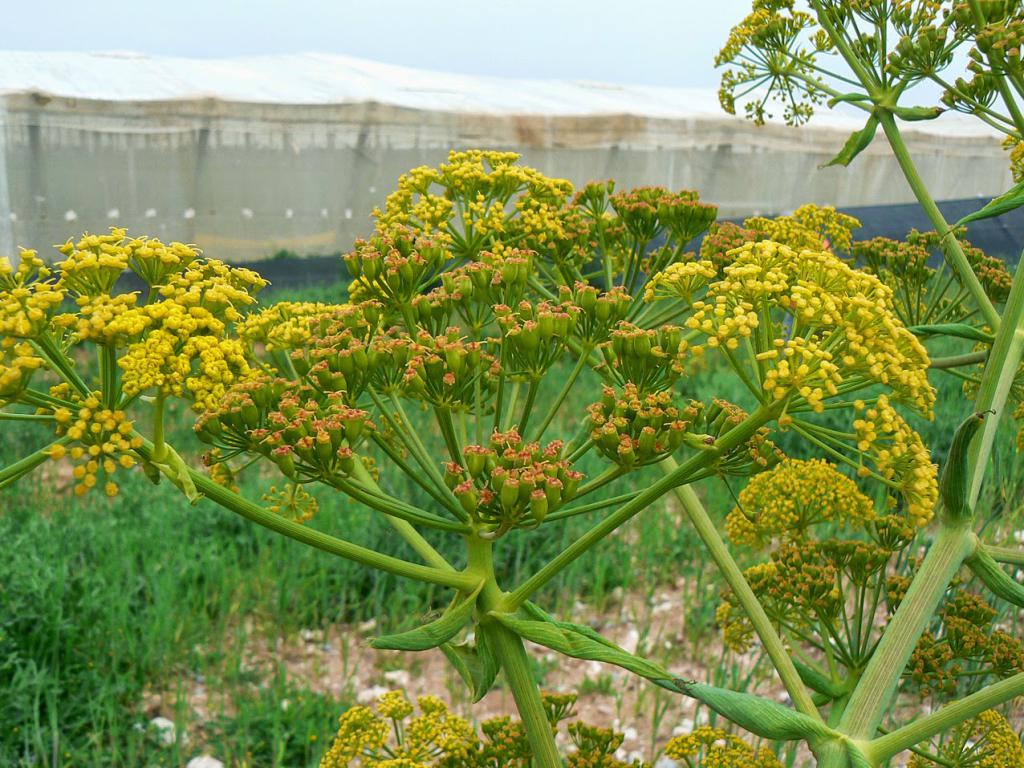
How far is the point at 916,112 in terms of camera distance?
1.76 m

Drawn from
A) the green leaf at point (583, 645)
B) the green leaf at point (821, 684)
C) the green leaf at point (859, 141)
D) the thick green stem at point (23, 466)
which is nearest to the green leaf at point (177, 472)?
the thick green stem at point (23, 466)

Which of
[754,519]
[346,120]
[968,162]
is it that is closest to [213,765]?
[754,519]

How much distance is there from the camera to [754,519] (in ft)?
6.68

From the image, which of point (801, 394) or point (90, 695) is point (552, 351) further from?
point (90, 695)

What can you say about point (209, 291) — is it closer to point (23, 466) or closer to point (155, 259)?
point (155, 259)

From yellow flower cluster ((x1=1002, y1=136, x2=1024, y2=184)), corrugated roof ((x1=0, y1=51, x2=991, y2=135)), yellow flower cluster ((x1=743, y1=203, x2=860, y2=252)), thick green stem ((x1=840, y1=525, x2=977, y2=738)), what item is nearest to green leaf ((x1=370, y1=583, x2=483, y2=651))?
thick green stem ((x1=840, y1=525, x2=977, y2=738))

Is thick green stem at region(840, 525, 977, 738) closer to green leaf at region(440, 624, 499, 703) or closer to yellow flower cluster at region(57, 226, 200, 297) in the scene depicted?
green leaf at region(440, 624, 499, 703)

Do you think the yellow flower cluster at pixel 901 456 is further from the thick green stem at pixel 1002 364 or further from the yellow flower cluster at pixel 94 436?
the yellow flower cluster at pixel 94 436

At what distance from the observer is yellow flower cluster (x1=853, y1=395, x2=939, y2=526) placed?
46.6 inches

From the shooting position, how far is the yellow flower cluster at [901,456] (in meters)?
1.18

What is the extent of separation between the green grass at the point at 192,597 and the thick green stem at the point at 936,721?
229cm

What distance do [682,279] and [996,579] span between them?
2.00 ft

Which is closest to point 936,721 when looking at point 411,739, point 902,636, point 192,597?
point 902,636

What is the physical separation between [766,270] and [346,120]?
13.5m
